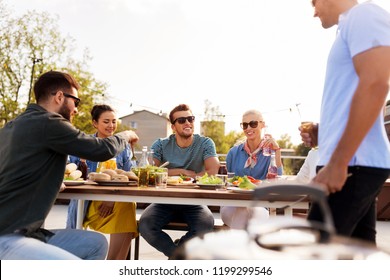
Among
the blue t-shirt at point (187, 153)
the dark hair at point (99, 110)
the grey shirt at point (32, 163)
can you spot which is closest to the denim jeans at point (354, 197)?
the grey shirt at point (32, 163)

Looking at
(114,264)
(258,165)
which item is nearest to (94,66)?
(258,165)

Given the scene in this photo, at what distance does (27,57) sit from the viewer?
24719mm

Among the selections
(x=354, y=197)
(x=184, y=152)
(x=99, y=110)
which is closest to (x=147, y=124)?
(x=99, y=110)

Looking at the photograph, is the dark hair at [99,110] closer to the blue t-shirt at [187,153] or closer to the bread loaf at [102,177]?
the blue t-shirt at [187,153]

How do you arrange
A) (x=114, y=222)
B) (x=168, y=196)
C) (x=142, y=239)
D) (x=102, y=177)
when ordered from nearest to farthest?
(x=168, y=196) → (x=102, y=177) → (x=114, y=222) → (x=142, y=239)

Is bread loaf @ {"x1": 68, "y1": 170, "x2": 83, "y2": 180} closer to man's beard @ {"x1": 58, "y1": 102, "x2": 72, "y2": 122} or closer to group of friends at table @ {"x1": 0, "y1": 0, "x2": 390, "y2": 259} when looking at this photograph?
group of friends at table @ {"x1": 0, "y1": 0, "x2": 390, "y2": 259}

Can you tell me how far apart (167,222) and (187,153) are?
33.0 inches

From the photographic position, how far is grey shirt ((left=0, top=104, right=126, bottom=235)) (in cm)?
214

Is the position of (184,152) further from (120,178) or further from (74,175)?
(74,175)

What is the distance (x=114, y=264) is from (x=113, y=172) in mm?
1827

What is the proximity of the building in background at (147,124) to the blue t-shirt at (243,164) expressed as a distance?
58.8 metres

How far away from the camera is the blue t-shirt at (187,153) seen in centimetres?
431

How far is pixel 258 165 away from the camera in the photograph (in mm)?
4074

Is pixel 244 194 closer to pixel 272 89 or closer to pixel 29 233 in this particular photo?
pixel 29 233
